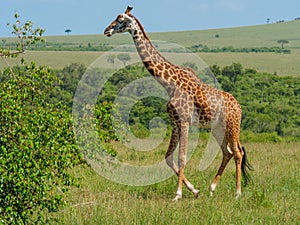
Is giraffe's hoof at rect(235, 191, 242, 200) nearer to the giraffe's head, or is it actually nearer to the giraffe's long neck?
the giraffe's long neck

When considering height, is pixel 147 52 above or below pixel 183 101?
above

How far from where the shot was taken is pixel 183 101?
26.2 ft

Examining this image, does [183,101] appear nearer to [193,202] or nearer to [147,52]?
[147,52]

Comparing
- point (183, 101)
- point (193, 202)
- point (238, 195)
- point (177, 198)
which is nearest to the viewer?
point (193, 202)

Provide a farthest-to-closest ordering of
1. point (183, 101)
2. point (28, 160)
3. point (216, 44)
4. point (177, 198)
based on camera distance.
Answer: point (216, 44) < point (183, 101) < point (177, 198) < point (28, 160)

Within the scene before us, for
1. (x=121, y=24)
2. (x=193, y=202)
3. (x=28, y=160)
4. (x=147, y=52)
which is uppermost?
(x=121, y=24)

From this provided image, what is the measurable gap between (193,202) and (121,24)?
249cm

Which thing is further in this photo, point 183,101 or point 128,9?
point 183,101

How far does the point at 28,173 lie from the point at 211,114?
3.79 metres

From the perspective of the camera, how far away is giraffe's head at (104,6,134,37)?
295 inches

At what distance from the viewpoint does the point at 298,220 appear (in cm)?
628

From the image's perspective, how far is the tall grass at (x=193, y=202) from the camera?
6.18 m

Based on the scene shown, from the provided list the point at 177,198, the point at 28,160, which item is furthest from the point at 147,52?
the point at 28,160

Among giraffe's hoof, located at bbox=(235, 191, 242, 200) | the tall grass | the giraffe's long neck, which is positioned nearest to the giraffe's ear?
the giraffe's long neck
